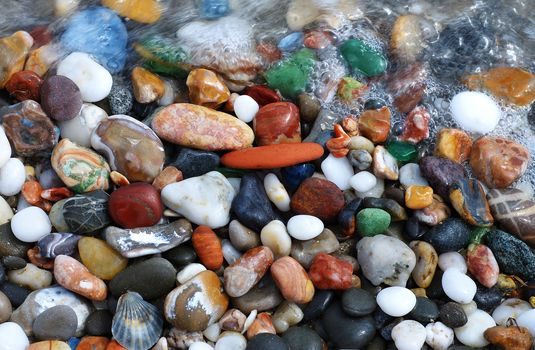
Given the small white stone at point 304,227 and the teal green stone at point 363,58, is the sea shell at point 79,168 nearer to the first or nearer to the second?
the small white stone at point 304,227

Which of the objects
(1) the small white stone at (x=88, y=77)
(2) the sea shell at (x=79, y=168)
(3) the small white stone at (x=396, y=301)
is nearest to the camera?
(3) the small white stone at (x=396, y=301)

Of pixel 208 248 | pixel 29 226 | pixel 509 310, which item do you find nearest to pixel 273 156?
pixel 208 248

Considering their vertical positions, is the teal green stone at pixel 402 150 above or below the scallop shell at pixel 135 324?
above

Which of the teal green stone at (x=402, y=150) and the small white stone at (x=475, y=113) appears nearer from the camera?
the teal green stone at (x=402, y=150)

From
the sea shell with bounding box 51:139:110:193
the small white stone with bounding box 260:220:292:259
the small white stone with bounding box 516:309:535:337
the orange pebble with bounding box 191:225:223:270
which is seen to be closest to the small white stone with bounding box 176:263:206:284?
the orange pebble with bounding box 191:225:223:270

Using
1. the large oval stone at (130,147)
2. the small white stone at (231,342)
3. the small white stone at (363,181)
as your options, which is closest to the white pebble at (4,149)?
the large oval stone at (130,147)

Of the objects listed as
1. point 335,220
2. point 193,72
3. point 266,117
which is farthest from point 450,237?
A: point 193,72

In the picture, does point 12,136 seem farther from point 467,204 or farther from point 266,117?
point 467,204

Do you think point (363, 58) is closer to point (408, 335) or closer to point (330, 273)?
point (330, 273)
